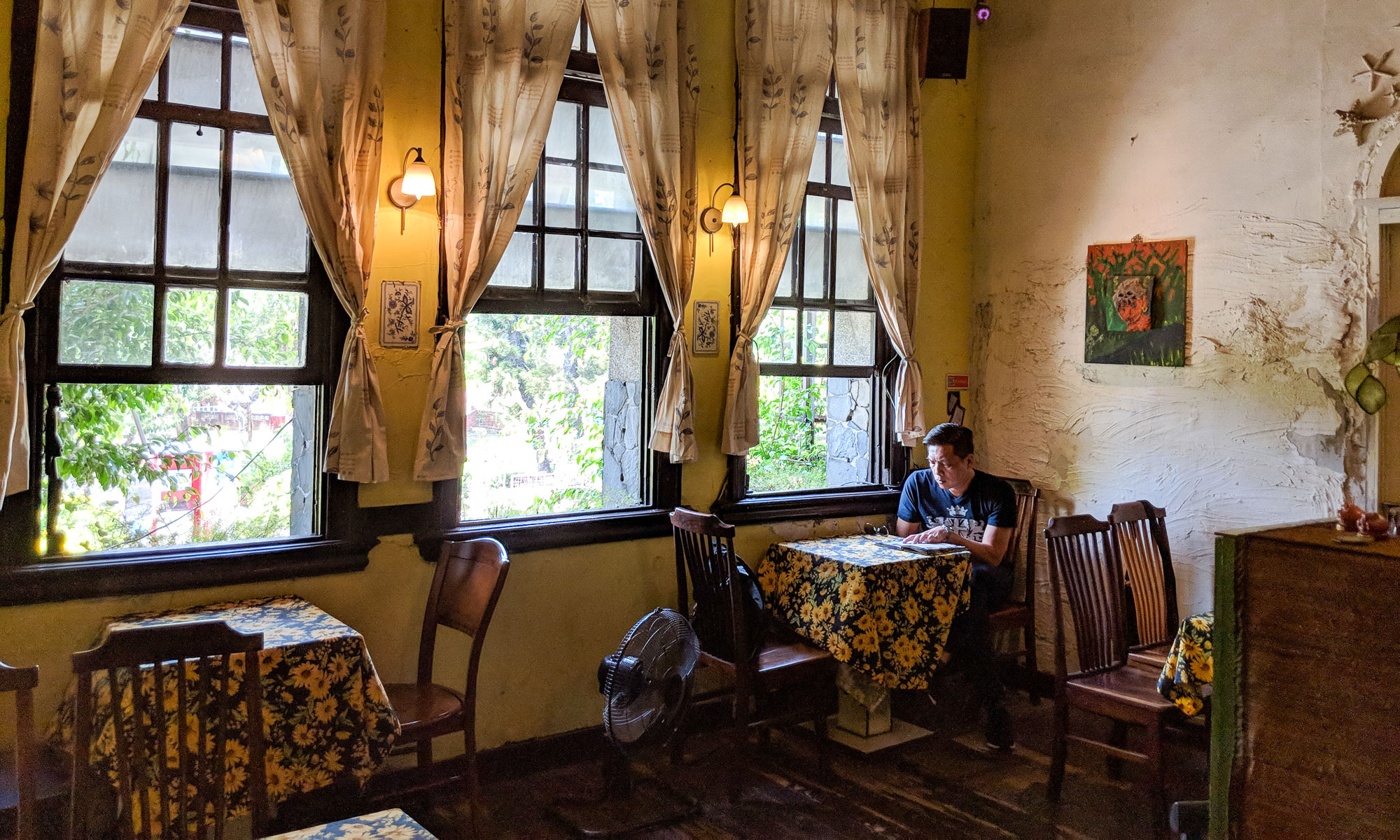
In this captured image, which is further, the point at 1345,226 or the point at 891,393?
the point at 891,393

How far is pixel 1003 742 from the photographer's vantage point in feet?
14.1

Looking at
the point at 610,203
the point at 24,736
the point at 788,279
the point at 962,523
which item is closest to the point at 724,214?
the point at 610,203

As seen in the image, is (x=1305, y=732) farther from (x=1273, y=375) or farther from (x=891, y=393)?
(x=891, y=393)

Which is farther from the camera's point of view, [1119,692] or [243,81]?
[1119,692]

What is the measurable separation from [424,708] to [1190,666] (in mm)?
2454

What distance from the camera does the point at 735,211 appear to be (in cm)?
440

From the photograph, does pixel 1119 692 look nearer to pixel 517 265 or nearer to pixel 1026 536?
pixel 1026 536

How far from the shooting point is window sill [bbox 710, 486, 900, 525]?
4.59 metres

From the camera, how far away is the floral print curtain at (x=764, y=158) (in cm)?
452

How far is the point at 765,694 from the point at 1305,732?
3292mm

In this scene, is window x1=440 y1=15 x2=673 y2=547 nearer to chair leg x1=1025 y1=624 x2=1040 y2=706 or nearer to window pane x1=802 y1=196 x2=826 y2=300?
window pane x1=802 y1=196 x2=826 y2=300

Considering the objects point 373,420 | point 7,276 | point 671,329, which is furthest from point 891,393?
point 7,276

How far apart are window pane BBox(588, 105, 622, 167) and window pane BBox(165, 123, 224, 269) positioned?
1459mm

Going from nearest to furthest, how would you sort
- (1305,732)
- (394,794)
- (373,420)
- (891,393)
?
(1305,732)
(394,794)
(373,420)
(891,393)
